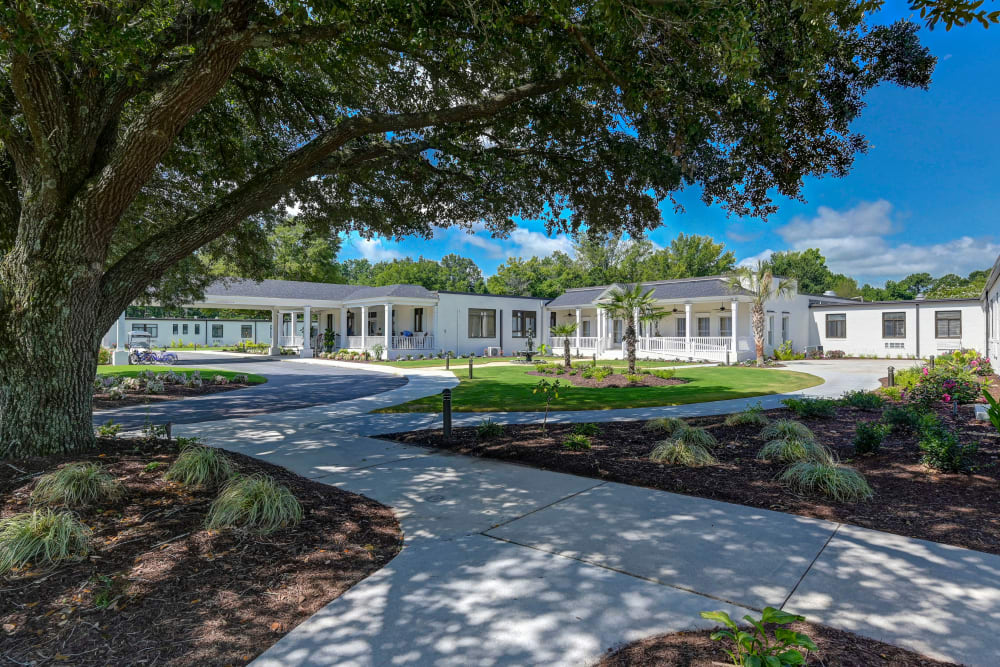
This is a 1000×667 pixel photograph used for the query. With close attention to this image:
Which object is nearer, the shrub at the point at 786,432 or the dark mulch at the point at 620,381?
the shrub at the point at 786,432

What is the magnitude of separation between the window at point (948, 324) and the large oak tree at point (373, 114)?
26.9 meters

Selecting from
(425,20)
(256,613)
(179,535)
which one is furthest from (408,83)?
(256,613)

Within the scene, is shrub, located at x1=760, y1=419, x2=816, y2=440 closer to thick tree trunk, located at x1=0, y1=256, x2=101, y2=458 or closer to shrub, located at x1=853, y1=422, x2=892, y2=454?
shrub, located at x1=853, y1=422, x2=892, y2=454

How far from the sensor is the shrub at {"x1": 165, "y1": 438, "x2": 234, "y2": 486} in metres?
4.78

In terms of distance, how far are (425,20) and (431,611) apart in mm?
4855

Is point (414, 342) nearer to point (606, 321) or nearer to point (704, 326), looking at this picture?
point (606, 321)

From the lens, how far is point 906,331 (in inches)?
1078

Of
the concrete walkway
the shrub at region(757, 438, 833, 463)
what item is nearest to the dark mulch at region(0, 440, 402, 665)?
the concrete walkway

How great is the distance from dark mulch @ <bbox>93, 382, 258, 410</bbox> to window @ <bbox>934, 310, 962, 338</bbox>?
1256 inches

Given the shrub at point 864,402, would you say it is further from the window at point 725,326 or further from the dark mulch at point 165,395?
the window at point 725,326

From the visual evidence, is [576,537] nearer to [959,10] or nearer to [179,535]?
[179,535]

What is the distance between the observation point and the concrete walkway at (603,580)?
2637 mm

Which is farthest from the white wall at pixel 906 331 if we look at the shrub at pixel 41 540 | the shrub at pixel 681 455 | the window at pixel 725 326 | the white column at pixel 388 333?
the shrub at pixel 41 540

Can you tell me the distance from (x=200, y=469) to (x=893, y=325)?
3338cm
